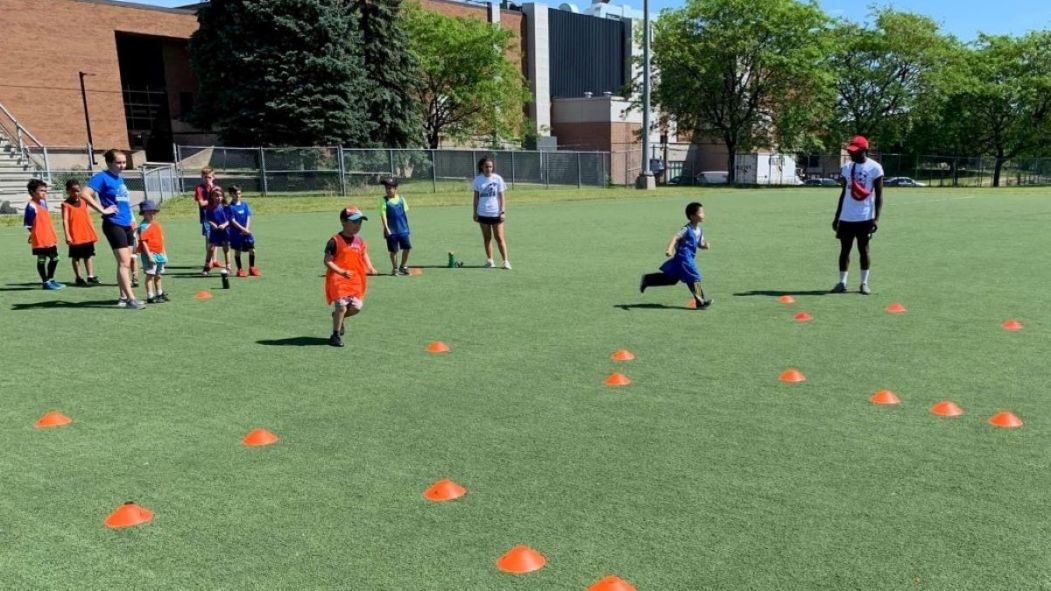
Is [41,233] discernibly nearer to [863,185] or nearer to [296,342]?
[296,342]

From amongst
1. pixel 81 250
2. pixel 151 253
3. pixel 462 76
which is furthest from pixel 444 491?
pixel 462 76

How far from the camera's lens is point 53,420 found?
544cm

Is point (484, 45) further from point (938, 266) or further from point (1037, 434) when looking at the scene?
point (1037, 434)

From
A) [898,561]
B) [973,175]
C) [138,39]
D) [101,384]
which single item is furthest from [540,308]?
[973,175]

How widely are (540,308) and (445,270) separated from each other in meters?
3.69

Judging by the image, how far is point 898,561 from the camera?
3486mm

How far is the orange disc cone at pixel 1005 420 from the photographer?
510 centimetres

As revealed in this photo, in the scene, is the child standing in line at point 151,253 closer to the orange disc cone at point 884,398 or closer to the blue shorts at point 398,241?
the blue shorts at point 398,241

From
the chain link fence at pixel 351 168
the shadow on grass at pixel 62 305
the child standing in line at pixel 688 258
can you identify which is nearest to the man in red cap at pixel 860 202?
the child standing in line at pixel 688 258

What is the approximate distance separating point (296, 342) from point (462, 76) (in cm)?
4367

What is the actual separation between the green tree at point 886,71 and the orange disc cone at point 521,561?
Answer: 54.7 meters

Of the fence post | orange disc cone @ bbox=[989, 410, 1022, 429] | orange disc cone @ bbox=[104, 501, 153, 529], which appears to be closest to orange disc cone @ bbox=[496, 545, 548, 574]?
orange disc cone @ bbox=[104, 501, 153, 529]

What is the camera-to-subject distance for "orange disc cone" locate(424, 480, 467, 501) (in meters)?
4.19

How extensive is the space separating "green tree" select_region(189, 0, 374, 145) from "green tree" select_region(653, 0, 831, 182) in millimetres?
21838
